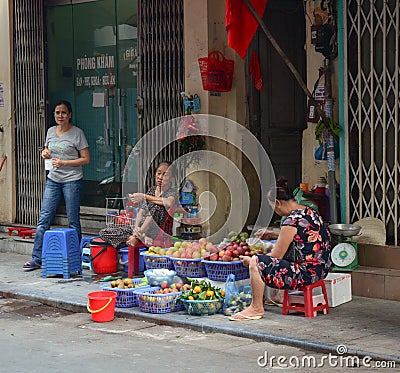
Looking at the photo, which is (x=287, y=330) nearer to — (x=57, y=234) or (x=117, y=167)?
(x=57, y=234)

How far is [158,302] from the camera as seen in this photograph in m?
8.77

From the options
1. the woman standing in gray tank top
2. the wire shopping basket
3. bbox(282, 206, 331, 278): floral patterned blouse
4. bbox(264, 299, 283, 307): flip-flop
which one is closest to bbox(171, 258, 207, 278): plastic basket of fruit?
bbox(264, 299, 283, 307): flip-flop

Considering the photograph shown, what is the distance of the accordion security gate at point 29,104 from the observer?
13.3m

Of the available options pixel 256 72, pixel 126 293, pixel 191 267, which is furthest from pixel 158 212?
pixel 256 72

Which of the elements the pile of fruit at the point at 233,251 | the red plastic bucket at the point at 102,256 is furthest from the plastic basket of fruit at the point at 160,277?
the red plastic bucket at the point at 102,256

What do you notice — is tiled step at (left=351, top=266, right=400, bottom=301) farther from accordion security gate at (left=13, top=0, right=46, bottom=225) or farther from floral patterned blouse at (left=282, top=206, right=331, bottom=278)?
accordion security gate at (left=13, top=0, right=46, bottom=225)

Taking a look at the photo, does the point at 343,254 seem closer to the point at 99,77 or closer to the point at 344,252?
the point at 344,252

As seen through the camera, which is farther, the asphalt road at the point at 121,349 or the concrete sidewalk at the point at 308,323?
the concrete sidewalk at the point at 308,323

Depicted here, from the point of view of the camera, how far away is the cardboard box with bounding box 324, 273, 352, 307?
8867 mm

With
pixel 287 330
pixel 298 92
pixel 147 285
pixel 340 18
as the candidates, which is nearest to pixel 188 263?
pixel 147 285

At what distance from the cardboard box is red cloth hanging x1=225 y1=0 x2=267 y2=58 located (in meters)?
2.46

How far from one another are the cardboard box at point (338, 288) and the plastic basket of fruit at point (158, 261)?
1.70m

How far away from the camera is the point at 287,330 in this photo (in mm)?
7988

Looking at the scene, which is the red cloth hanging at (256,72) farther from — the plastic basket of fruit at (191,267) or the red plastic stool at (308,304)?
the red plastic stool at (308,304)
